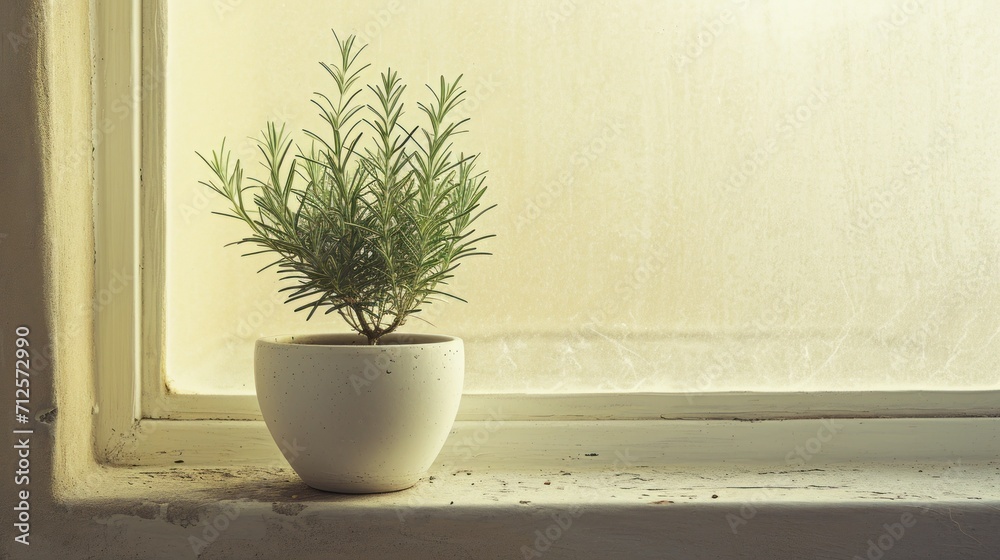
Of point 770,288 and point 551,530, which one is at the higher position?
point 770,288

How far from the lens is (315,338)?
2.93 ft

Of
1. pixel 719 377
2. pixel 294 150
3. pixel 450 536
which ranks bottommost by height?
pixel 450 536

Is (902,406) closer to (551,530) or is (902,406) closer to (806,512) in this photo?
(806,512)

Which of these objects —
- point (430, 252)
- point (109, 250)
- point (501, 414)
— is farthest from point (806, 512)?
point (109, 250)

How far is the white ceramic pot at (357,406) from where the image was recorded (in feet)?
2.56

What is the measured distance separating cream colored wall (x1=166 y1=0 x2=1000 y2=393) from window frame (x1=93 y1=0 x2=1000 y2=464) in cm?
3

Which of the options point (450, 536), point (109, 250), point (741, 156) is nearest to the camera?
point (450, 536)

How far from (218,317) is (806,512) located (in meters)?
0.72

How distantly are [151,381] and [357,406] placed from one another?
0.33 meters

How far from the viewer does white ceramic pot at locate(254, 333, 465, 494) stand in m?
0.78

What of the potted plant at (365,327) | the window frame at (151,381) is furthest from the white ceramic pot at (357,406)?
the window frame at (151,381)

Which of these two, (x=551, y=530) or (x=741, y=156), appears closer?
(x=551, y=530)

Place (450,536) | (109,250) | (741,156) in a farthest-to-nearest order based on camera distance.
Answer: (741,156) < (109,250) < (450,536)

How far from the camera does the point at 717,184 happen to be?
3.34 ft
